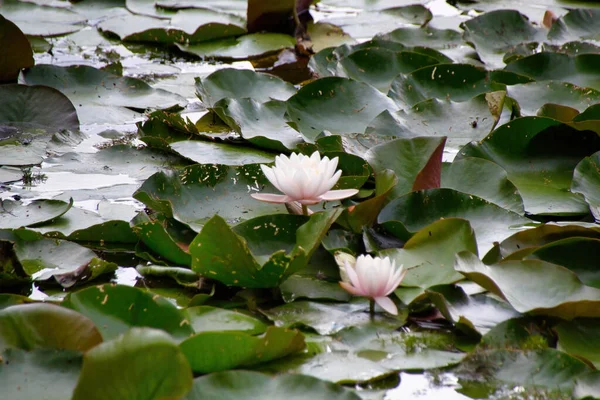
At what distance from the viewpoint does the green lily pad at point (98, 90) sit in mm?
2961

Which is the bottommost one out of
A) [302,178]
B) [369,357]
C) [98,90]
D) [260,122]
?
[98,90]

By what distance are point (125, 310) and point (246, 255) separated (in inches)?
10.9

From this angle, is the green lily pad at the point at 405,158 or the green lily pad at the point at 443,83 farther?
the green lily pad at the point at 443,83

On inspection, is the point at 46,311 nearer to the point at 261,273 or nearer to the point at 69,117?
the point at 261,273

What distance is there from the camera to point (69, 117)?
108 inches

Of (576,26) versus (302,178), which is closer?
(302,178)

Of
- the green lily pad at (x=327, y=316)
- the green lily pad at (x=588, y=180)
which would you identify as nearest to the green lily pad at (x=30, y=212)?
the green lily pad at (x=327, y=316)

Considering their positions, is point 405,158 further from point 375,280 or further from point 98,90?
point 98,90

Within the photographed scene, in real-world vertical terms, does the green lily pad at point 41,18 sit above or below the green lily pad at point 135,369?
below

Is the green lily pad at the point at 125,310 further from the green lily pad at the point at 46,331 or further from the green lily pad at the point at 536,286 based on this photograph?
the green lily pad at the point at 536,286

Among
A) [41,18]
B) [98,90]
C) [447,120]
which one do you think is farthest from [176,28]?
[447,120]

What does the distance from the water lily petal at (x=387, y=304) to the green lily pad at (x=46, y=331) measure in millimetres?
553

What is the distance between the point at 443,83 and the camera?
286 cm

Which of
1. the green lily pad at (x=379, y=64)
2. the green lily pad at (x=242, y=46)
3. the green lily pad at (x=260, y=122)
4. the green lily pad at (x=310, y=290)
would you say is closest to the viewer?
the green lily pad at (x=310, y=290)
